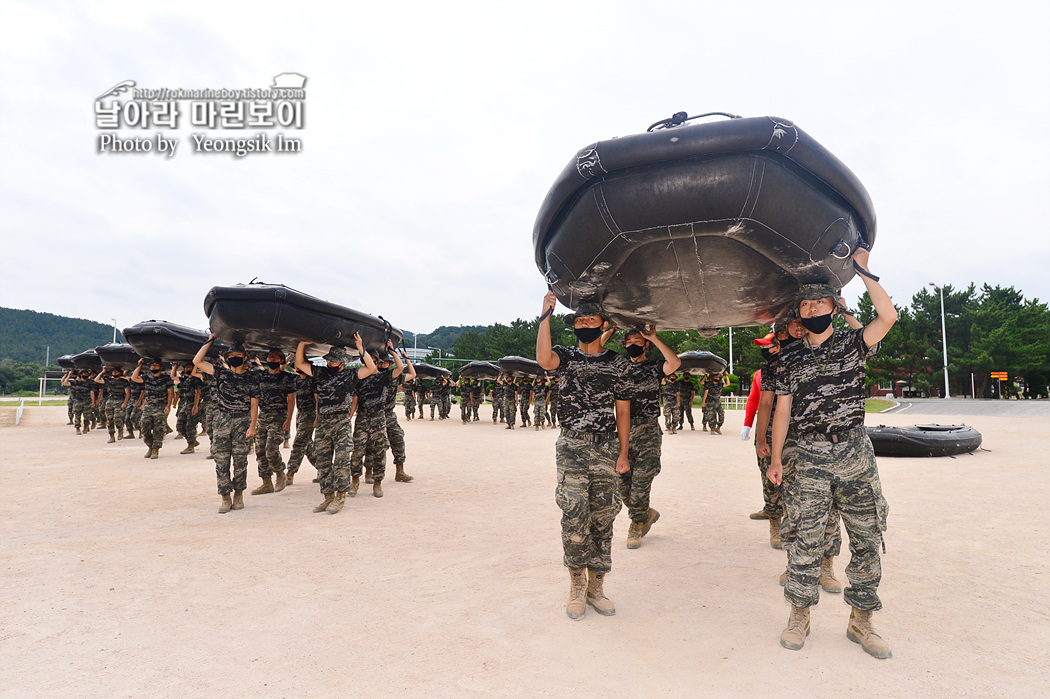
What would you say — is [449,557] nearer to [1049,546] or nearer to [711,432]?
[1049,546]

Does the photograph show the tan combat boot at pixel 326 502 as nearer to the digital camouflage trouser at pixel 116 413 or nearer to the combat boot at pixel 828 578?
the combat boot at pixel 828 578

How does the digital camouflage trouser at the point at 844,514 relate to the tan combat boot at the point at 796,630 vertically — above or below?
above

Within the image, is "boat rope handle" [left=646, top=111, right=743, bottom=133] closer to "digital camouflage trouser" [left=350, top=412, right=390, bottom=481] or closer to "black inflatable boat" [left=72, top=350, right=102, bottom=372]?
"digital camouflage trouser" [left=350, top=412, right=390, bottom=481]

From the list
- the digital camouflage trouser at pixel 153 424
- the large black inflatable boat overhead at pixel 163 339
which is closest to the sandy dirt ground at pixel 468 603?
the large black inflatable boat overhead at pixel 163 339

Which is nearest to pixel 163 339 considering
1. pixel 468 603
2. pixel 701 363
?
pixel 468 603

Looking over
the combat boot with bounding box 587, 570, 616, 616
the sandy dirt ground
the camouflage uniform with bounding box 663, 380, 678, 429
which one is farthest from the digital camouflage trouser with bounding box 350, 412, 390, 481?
the camouflage uniform with bounding box 663, 380, 678, 429

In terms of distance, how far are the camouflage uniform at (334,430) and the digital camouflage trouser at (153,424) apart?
21.4ft

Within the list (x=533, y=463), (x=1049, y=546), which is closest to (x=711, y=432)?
(x=533, y=463)

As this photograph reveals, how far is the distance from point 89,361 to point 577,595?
1800cm

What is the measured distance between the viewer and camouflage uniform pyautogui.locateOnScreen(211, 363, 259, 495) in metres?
6.02

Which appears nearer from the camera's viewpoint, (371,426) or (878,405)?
(371,426)

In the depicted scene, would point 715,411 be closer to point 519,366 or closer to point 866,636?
point 519,366

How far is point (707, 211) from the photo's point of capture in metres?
2.57

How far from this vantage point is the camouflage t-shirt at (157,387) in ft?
34.7
